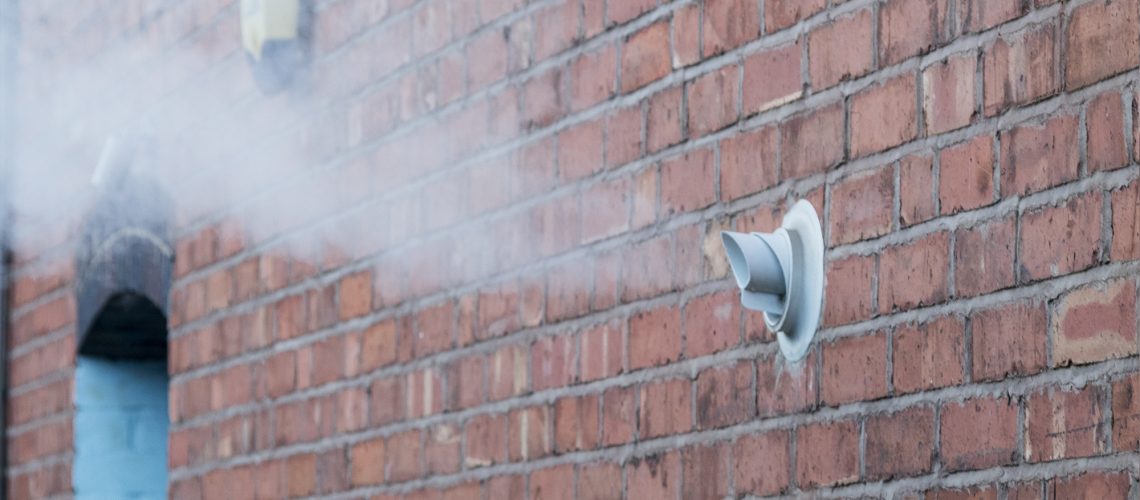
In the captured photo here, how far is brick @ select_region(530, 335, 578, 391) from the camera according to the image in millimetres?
2809

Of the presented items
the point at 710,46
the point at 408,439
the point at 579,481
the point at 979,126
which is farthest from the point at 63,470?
the point at 979,126

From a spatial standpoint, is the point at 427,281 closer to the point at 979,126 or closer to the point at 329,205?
the point at 329,205

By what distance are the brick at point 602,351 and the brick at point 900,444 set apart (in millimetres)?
570

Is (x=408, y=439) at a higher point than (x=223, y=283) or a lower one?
lower

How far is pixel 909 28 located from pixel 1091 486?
1.94 feet

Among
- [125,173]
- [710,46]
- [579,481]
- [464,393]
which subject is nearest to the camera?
[710,46]

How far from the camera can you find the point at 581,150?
2.81 metres

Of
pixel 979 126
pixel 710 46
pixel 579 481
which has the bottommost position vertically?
pixel 579 481

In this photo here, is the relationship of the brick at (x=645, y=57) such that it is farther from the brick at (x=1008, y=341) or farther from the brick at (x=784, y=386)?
the brick at (x=1008, y=341)

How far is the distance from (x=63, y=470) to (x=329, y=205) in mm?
1625

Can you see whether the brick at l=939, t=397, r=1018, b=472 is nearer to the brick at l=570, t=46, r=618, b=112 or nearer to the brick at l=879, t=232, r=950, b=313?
the brick at l=879, t=232, r=950, b=313

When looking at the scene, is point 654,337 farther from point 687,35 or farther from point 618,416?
point 687,35

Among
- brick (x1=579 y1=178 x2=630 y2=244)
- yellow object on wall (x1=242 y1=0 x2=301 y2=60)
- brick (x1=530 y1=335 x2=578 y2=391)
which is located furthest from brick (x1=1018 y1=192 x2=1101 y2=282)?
yellow object on wall (x1=242 y1=0 x2=301 y2=60)

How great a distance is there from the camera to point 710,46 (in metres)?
2.54
